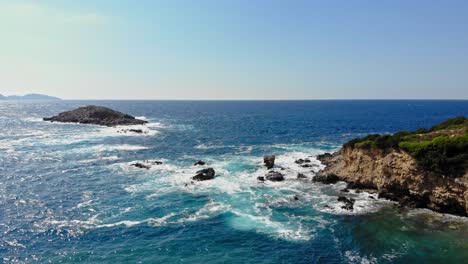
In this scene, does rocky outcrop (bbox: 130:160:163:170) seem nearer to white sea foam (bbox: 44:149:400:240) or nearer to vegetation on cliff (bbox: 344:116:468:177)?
white sea foam (bbox: 44:149:400:240)

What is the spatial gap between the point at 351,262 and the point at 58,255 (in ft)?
102

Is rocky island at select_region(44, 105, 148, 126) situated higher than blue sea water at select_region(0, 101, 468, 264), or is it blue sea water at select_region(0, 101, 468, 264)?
rocky island at select_region(44, 105, 148, 126)

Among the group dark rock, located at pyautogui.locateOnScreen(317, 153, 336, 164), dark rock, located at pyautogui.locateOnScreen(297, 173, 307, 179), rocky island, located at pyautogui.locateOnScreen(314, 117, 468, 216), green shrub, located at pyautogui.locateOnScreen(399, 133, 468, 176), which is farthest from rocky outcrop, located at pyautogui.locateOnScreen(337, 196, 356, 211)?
dark rock, located at pyautogui.locateOnScreen(317, 153, 336, 164)

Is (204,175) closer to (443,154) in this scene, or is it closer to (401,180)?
(401,180)

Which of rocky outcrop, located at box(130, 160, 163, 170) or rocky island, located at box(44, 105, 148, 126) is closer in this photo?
rocky outcrop, located at box(130, 160, 163, 170)

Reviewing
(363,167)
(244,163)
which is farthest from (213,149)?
(363,167)

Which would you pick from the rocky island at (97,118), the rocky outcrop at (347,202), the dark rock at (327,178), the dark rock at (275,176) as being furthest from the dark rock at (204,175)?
the rocky island at (97,118)

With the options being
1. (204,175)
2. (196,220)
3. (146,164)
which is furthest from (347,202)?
(146,164)

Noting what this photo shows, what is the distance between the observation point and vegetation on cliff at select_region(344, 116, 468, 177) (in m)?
44.4

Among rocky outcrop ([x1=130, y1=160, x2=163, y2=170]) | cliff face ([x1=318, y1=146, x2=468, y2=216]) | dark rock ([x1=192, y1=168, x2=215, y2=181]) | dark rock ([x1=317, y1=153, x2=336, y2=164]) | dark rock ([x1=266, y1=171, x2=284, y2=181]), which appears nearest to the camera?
cliff face ([x1=318, y1=146, x2=468, y2=216])

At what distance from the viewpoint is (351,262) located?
32875 mm

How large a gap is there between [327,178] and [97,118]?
13788 centimetres

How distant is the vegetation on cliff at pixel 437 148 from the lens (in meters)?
44.4

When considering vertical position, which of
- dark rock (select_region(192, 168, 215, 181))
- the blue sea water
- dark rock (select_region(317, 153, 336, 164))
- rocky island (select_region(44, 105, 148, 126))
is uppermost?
rocky island (select_region(44, 105, 148, 126))
